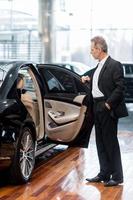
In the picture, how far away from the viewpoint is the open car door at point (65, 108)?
6289 millimetres

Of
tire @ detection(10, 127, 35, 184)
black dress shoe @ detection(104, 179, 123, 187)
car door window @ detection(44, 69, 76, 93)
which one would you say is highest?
car door window @ detection(44, 69, 76, 93)

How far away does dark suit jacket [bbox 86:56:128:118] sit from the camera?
4.99m

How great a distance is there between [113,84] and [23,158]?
1344mm

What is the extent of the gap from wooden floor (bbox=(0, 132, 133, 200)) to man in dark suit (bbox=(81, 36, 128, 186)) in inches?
8.8

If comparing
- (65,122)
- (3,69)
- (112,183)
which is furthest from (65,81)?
(112,183)

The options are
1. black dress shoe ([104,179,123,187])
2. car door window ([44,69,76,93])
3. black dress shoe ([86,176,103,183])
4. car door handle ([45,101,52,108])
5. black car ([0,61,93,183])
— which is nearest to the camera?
black car ([0,61,93,183])

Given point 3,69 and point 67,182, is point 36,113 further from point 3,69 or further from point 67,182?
point 67,182

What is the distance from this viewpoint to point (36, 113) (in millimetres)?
6199

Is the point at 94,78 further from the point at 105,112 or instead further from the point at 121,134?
the point at 121,134

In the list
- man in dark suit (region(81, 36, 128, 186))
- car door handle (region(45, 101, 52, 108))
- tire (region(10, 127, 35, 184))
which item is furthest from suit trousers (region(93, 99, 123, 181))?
car door handle (region(45, 101, 52, 108))

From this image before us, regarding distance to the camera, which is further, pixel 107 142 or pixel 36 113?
pixel 36 113

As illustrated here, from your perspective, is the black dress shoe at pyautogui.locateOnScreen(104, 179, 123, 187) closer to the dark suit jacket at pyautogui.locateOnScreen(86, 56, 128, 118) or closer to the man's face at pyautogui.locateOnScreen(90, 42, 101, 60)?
the dark suit jacket at pyautogui.locateOnScreen(86, 56, 128, 118)

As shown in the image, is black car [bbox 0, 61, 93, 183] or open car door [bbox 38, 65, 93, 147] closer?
black car [bbox 0, 61, 93, 183]

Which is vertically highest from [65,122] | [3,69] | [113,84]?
[3,69]
